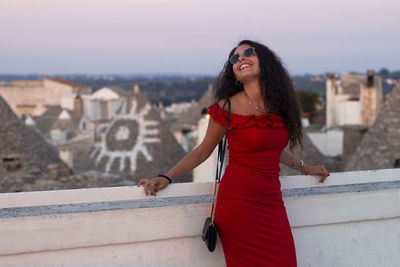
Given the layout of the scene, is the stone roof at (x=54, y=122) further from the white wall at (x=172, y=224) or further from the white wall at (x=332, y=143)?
the white wall at (x=172, y=224)

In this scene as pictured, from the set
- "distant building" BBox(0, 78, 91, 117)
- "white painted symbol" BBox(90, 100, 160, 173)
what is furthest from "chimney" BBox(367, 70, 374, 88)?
"distant building" BBox(0, 78, 91, 117)

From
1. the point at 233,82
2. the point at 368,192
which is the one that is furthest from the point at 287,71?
the point at 368,192

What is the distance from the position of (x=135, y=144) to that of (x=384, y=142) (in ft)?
26.3

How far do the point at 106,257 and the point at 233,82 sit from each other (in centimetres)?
123

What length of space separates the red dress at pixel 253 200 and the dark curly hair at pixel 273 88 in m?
0.15

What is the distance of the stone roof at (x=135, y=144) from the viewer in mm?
16500

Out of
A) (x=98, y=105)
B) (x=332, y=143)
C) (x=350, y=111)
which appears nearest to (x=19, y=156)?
(x=332, y=143)

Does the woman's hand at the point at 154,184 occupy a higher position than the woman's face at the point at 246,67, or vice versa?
the woman's face at the point at 246,67

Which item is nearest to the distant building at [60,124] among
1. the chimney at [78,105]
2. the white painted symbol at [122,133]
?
the chimney at [78,105]

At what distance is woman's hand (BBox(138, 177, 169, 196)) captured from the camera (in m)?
2.78

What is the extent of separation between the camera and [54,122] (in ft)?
124

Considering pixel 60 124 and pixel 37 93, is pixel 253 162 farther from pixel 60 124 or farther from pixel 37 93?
pixel 37 93

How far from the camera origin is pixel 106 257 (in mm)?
2729

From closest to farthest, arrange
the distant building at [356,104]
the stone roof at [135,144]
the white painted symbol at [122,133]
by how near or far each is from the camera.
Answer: the stone roof at [135,144] < the white painted symbol at [122,133] < the distant building at [356,104]
